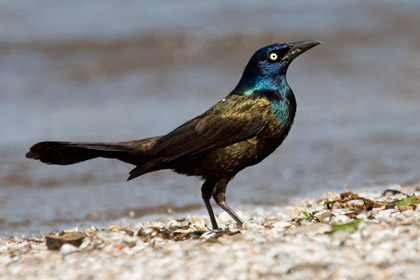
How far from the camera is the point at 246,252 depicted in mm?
4102

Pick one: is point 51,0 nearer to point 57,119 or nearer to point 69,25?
point 69,25

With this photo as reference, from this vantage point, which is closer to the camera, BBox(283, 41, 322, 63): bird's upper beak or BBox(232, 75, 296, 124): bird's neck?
BBox(232, 75, 296, 124): bird's neck

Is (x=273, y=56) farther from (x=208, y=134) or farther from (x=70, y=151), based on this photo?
(x=70, y=151)

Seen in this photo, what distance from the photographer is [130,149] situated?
17.9 feet

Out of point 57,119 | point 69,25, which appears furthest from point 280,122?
point 69,25

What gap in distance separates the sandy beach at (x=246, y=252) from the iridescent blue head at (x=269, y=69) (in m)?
0.91

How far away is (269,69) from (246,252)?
175 cm

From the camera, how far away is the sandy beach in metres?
3.81

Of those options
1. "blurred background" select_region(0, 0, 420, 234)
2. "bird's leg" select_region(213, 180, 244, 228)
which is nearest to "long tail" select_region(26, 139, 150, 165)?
"bird's leg" select_region(213, 180, 244, 228)

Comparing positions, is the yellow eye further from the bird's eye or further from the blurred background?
the blurred background

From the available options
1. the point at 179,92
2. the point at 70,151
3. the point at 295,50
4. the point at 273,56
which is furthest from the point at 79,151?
the point at 179,92

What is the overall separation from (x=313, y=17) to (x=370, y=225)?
14.1 m

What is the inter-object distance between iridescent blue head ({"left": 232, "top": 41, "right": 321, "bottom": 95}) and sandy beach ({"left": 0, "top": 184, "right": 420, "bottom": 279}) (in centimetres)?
91

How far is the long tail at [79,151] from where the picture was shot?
203 inches
